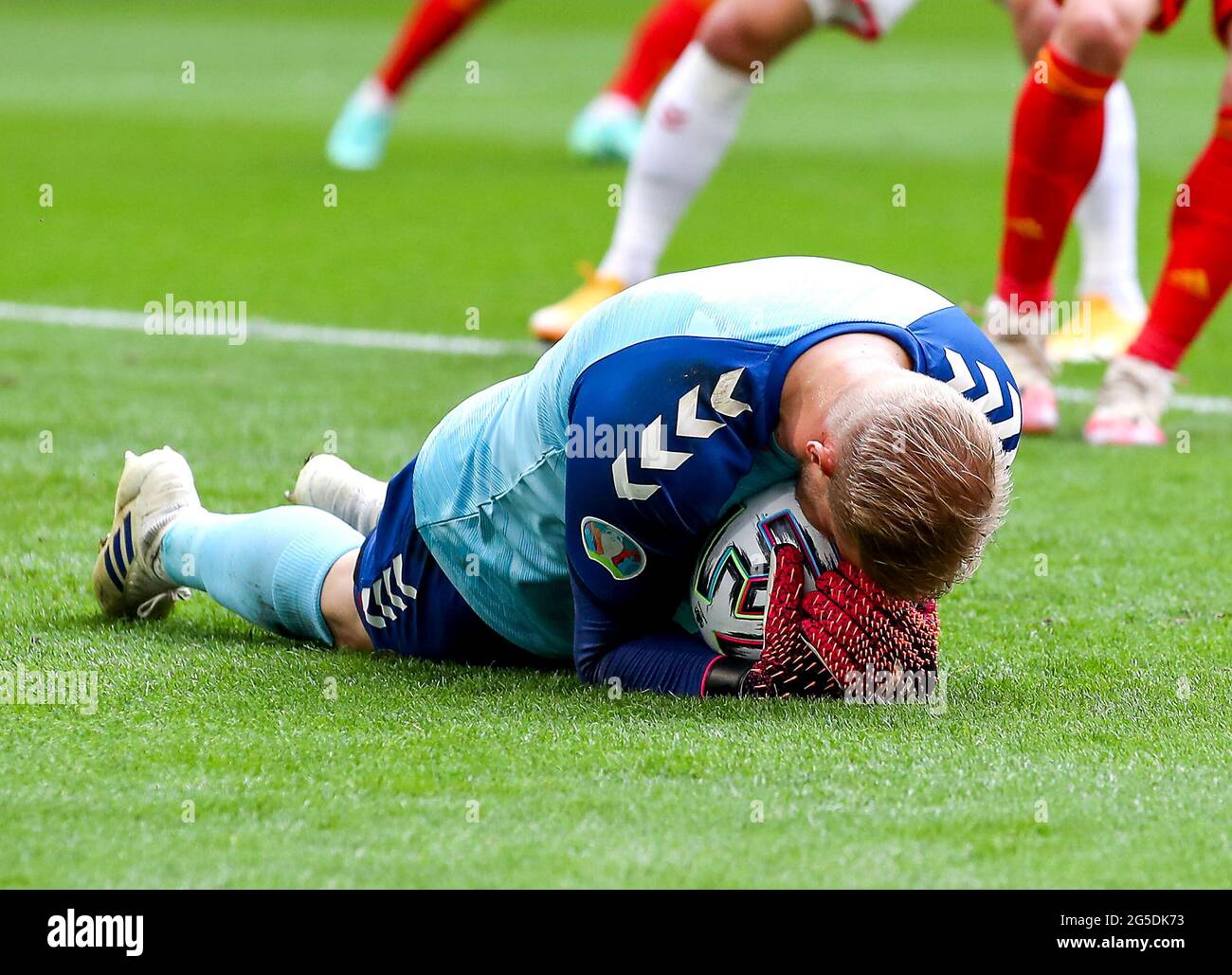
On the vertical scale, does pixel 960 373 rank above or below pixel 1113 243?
below

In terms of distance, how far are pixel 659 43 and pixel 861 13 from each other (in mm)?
5044

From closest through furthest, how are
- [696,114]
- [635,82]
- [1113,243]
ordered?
[696,114], [1113,243], [635,82]

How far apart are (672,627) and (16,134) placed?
381 inches

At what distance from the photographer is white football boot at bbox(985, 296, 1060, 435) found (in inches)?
185

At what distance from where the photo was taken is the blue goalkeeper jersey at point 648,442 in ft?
8.32

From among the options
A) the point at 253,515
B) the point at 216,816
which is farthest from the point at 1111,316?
the point at 216,816

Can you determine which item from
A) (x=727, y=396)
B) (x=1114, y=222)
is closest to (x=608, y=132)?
(x=1114, y=222)

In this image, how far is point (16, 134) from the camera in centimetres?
1160

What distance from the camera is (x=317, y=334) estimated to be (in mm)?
6195

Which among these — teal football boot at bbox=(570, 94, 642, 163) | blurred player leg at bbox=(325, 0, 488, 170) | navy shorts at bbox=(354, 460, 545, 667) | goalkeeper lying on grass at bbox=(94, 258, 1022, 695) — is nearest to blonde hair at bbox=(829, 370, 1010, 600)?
goalkeeper lying on grass at bbox=(94, 258, 1022, 695)

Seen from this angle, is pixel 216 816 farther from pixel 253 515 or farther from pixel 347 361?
pixel 347 361

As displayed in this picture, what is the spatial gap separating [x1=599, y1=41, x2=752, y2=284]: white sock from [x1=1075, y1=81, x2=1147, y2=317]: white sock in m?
1.02
